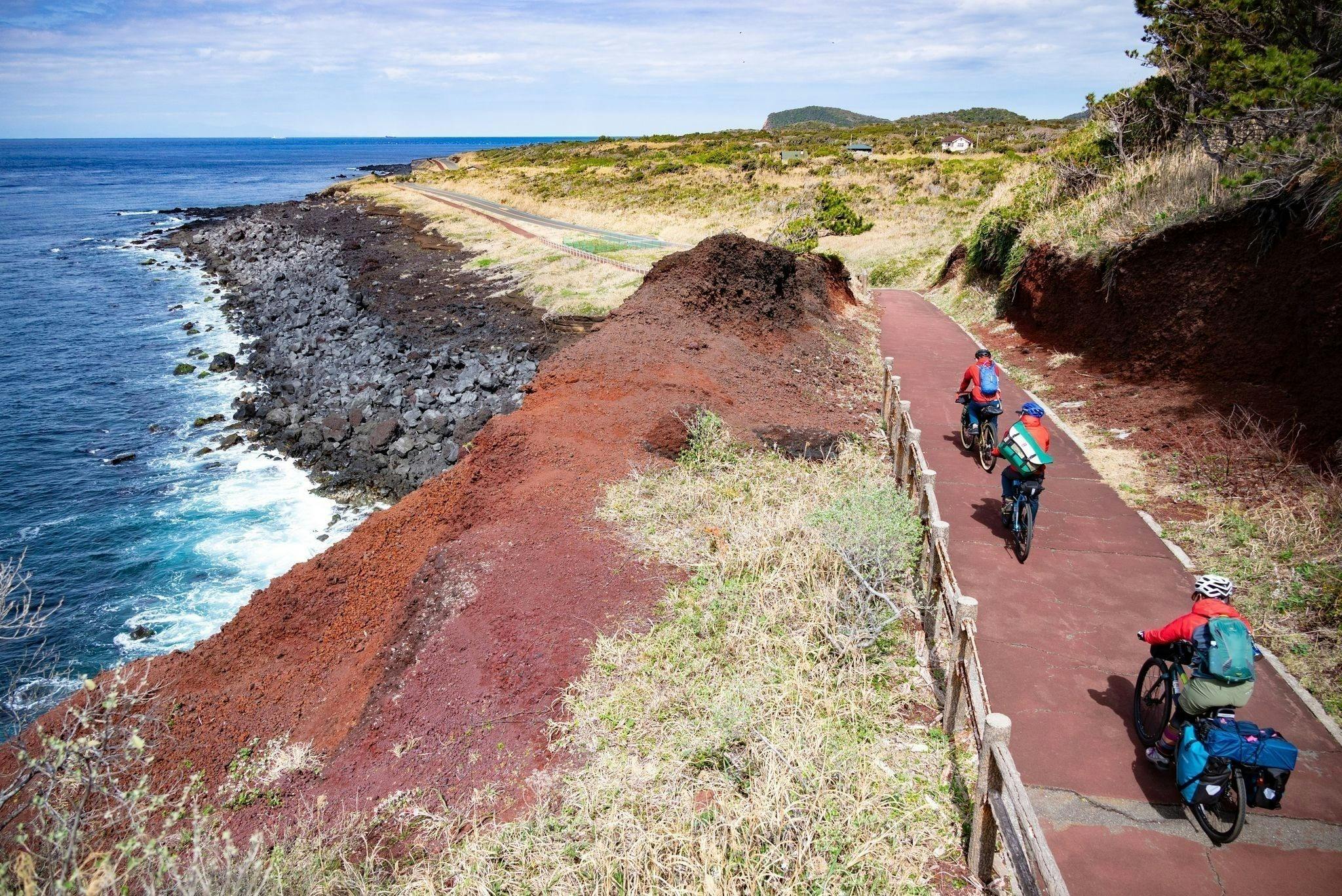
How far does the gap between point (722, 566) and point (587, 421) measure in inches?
191

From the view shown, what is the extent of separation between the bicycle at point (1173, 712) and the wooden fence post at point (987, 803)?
1.64 m

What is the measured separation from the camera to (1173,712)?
554 cm

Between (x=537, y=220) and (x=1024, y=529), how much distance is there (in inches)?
1794

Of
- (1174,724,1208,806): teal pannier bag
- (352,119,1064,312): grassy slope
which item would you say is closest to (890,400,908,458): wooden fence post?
(1174,724,1208,806): teal pannier bag

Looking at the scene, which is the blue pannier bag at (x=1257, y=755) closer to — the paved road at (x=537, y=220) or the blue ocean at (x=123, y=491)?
the blue ocean at (x=123, y=491)

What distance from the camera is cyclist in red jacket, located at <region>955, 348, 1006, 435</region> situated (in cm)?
1071

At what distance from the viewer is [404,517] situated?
1077cm

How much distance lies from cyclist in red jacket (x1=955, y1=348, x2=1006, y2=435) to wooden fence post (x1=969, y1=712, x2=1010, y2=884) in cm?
717

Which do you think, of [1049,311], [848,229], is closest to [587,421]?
[1049,311]

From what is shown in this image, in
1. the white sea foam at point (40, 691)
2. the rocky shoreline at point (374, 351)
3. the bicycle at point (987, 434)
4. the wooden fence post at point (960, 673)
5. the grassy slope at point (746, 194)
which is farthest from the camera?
the grassy slope at point (746, 194)

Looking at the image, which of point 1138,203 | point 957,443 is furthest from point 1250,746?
point 1138,203

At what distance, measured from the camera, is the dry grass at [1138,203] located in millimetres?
13188

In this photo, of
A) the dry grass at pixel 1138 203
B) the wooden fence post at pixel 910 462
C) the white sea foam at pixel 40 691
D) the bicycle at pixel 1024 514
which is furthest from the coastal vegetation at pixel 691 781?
the dry grass at pixel 1138 203

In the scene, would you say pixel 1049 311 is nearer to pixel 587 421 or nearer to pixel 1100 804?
pixel 587 421
